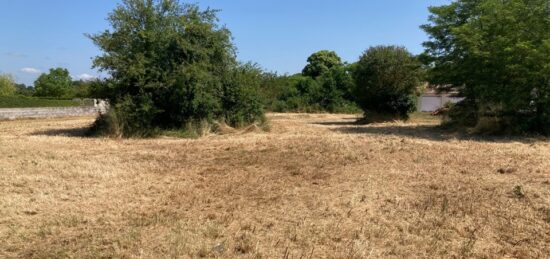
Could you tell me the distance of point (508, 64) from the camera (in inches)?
472

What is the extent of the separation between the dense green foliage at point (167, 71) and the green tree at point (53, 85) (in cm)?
4828

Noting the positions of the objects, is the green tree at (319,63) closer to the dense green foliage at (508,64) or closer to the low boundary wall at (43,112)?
the low boundary wall at (43,112)

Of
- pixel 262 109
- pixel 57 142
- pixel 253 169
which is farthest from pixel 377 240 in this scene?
pixel 262 109

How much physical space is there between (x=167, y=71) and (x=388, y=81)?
9752 mm

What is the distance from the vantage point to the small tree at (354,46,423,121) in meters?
19.7

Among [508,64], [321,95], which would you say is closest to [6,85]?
[321,95]

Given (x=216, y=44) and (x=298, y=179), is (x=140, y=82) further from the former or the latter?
(x=298, y=179)

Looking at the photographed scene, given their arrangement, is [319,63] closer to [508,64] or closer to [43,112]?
[43,112]

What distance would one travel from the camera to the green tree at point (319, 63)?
57062 mm

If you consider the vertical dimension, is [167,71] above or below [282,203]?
above

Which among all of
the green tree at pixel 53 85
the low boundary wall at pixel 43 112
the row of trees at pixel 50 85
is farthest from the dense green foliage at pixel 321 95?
the green tree at pixel 53 85

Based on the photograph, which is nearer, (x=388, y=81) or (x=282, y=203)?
(x=282, y=203)

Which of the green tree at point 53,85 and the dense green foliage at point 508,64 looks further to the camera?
the green tree at point 53,85

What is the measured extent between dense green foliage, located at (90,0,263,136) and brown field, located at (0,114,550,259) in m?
4.65
